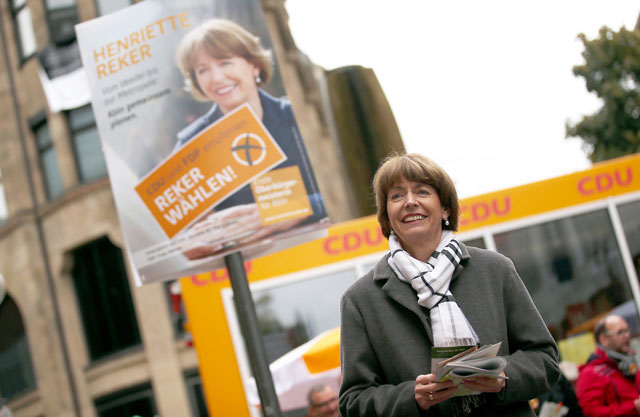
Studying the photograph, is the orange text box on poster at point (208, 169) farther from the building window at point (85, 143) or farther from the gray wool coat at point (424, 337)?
the building window at point (85, 143)

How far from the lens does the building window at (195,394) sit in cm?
1902

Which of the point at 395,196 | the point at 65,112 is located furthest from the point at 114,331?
the point at 395,196

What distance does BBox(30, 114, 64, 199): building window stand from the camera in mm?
21688

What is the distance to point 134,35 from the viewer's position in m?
4.34

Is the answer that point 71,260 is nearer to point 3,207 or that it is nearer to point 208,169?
point 3,207

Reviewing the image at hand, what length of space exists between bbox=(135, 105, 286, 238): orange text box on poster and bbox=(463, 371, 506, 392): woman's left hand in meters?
2.16

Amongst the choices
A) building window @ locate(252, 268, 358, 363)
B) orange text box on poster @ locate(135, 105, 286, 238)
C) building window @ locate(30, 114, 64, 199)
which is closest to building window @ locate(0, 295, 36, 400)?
building window @ locate(30, 114, 64, 199)

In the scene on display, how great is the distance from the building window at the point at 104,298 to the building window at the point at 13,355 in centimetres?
264

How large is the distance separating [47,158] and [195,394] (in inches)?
318

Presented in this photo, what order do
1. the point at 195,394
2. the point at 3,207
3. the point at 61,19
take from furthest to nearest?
the point at 3,207, the point at 61,19, the point at 195,394

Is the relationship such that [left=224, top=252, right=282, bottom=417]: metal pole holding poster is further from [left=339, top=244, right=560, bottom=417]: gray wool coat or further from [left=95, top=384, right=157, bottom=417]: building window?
[left=95, top=384, right=157, bottom=417]: building window

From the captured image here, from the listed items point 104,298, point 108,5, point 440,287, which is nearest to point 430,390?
point 440,287

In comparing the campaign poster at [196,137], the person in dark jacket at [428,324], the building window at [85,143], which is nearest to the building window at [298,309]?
the campaign poster at [196,137]

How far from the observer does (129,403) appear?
1977cm
